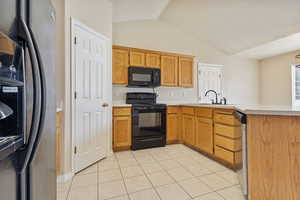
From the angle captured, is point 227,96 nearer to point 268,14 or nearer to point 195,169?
point 268,14

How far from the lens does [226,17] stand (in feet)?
11.1

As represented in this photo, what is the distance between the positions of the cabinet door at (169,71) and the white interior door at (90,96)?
1.40 metres

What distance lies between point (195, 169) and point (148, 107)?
1.42 meters

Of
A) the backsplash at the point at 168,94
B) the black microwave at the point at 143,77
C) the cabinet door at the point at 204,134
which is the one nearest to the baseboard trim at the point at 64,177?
the backsplash at the point at 168,94

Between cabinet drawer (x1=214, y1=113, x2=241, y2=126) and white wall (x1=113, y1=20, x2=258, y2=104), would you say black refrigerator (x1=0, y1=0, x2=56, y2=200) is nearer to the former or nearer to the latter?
cabinet drawer (x1=214, y1=113, x2=241, y2=126)

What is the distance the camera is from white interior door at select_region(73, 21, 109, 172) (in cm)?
207

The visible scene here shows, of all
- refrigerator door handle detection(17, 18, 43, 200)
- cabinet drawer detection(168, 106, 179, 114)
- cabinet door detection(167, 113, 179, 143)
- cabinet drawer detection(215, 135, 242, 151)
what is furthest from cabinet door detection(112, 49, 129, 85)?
refrigerator door handle detection(17, 18, 43, 200)

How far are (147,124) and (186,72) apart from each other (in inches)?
67.1

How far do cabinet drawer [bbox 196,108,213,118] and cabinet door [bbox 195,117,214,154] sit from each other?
0.07m

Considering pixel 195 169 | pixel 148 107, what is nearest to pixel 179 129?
pixel 148 107

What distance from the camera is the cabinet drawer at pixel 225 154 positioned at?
2.11 m

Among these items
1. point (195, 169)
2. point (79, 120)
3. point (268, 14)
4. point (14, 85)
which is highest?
point (268, 14)

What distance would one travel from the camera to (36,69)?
2.09 ft

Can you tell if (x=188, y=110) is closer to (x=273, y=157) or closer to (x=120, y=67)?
(x=120, y=67)
